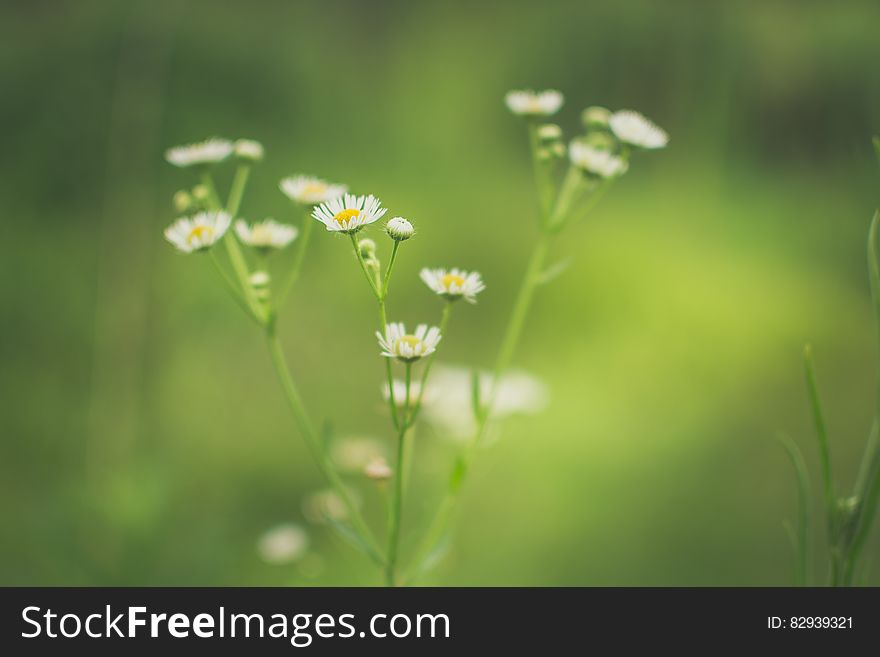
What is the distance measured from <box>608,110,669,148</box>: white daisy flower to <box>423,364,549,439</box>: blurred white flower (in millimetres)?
205

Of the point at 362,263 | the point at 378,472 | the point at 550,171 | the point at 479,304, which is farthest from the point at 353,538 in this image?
the point at 479,304

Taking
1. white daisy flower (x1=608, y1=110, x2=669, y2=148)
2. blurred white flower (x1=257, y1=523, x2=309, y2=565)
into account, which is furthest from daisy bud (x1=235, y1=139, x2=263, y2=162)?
blurred white flower (x1=257, y1=523, x2=309, y2=565)

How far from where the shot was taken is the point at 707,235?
45.1 inches

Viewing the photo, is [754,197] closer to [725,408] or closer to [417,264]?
[725,408]

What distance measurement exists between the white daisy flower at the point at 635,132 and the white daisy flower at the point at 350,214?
0.57ft

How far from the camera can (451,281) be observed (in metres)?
0.31

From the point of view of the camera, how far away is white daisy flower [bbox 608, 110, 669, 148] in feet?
1.24

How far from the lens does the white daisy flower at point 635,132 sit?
0.38 meters

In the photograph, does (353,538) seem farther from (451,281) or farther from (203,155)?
(203,155)

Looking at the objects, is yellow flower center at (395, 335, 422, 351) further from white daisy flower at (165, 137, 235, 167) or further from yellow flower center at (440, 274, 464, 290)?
A: white daisy flower at (165, 137, 235, 167)

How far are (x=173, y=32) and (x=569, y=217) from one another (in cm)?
97

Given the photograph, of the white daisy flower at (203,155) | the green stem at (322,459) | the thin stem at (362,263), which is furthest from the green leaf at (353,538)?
the white daisy flower at (203,155)

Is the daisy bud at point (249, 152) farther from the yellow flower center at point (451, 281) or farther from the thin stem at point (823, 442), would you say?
the thin stem at point (823, 442)
